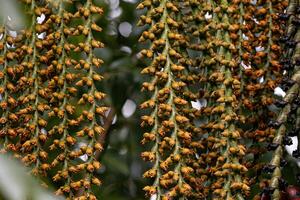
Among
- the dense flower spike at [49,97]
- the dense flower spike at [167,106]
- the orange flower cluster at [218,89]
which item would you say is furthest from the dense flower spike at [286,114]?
the dense flower spike at [49,97]

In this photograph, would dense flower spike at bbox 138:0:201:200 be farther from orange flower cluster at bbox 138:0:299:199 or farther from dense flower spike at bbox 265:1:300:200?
dense flower spike at bbox 265:1:300:200

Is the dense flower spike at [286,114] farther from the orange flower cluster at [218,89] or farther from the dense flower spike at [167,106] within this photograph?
the dense flower spike at [167,106]

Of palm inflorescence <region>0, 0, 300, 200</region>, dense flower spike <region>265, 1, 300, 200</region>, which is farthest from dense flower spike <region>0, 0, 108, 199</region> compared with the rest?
dense flower spike <region>265, 1, 300, 200</region>

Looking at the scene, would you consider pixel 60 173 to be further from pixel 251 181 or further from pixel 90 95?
pixel 251 181

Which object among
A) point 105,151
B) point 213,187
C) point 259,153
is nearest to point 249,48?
point 259,153

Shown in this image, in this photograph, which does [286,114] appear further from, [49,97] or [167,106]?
[49,97]

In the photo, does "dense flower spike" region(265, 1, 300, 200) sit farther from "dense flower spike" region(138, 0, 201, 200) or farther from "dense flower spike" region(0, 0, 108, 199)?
"dense flower spike" region(0, 0, 108, 199)

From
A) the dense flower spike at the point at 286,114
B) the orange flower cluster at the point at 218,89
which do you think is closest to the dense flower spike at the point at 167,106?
the orange flower cluster at the point at 218,89

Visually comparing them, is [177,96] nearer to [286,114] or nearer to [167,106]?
[167,106]

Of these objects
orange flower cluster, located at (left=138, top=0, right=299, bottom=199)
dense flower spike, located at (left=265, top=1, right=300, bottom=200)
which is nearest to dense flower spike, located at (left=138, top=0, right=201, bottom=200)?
orange flower cluster, located at (left=138, top=0, right=299, bottom=199)

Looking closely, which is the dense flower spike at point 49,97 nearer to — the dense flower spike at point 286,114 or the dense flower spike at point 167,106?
the dense flower spike at point 167,106

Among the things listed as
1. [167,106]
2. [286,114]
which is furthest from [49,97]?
[286,114]
